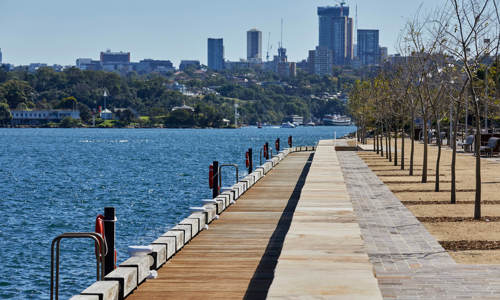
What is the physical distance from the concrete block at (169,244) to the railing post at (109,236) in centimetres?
99

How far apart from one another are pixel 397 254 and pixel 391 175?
2009 centimetres

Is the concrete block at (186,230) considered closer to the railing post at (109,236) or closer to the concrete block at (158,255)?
the concrete block at (158,255)

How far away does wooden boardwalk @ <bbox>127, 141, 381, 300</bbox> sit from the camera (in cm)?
869

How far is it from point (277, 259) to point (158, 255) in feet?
7.03

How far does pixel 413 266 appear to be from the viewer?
1162 centimetres

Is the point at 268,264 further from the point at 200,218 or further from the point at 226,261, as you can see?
the point at 200,218

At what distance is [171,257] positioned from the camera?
1321cm

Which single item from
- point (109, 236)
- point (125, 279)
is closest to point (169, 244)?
point (109, 236)

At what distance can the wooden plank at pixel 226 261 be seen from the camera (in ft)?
34.9

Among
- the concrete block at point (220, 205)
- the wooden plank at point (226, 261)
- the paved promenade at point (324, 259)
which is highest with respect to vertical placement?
the paved promenade at point (324, 259)

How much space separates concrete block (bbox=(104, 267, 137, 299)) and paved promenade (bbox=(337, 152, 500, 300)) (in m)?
3.50

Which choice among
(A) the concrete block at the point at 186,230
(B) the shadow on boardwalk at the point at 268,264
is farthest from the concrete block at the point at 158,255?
(A) the concrete block at the point at 186,230

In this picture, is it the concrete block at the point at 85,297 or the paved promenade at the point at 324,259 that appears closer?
the paved promenade at the point at 324,259

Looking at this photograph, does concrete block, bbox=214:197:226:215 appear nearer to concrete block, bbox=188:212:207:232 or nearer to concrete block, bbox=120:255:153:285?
concrete block, bbox=188:212:207:232
